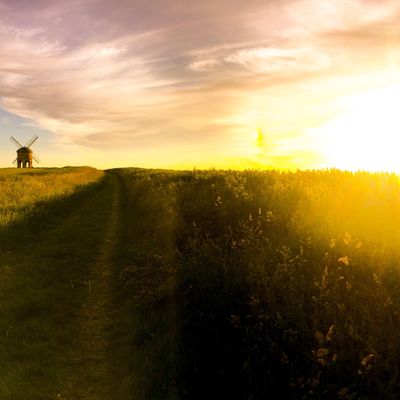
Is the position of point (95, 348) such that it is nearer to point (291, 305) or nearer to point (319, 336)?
point (291, 305)

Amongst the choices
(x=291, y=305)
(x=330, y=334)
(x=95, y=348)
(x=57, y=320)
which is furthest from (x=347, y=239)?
(x=57, y=320)

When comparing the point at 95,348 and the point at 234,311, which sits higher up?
the point at 234,311

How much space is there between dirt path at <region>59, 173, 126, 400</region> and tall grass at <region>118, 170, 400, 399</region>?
2.04 ft

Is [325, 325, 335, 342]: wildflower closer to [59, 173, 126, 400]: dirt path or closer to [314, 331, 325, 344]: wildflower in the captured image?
[314, 331, 325, 344]: wildflower

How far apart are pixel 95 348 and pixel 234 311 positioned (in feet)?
9.00

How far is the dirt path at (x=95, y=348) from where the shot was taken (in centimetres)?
634

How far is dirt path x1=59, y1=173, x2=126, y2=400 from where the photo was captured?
6.34 meters

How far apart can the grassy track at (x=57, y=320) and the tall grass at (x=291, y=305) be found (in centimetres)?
81

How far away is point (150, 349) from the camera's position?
7.06m

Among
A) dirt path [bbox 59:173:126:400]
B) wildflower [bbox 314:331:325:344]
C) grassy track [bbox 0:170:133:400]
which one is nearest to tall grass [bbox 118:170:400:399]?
wildflower [bbox 314:331:325:344]

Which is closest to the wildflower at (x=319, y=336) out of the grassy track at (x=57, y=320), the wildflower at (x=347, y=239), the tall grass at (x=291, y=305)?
the tall grass at (x=291, y=305)

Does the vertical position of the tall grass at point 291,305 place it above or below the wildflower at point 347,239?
below

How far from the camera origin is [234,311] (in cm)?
655

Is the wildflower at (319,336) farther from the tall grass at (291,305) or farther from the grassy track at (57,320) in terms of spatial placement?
the grassy track at (57,320)
